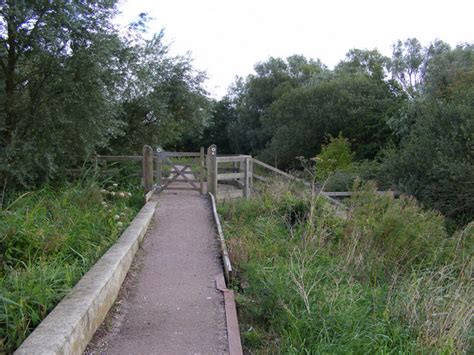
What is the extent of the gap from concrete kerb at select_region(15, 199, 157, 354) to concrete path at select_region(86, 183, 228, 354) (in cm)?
16

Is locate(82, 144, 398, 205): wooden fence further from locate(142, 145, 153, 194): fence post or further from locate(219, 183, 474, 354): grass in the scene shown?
locate(219, 183, 474, 354): grass

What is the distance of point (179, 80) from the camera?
16.9m

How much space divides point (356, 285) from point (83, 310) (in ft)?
10.0

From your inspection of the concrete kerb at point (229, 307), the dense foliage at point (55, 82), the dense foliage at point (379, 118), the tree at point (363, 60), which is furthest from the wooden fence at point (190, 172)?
the tree at point (363, 60)

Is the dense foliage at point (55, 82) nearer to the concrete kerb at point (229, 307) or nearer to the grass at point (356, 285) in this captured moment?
the grass at point (356, 285)

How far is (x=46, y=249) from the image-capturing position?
5.37m

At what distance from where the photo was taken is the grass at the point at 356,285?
3877mm

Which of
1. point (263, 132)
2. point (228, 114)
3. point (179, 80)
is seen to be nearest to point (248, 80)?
point (228, 114)

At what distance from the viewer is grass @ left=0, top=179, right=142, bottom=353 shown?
3.63m

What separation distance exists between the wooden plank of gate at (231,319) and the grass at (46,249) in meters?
1.63

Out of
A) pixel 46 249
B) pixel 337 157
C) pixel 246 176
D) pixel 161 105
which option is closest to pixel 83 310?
pixel 46 249

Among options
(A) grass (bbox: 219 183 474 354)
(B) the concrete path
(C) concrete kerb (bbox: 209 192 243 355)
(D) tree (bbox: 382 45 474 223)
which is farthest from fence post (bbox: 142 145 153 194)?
(D) tree (bbox: 382 45 474 223)

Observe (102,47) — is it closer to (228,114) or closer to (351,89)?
(351,89)

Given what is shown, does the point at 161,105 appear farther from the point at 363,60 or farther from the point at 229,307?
the point at 363,60
